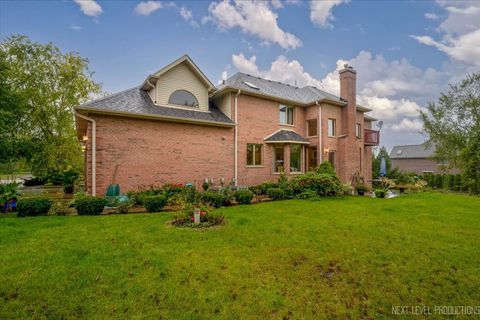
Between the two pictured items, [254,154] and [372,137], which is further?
[372,137]

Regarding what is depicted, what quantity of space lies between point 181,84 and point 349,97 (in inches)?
516

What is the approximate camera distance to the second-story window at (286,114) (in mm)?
16703

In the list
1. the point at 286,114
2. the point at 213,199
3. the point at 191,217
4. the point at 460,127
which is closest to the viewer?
the point at 191,217

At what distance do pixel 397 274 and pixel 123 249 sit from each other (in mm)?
5764

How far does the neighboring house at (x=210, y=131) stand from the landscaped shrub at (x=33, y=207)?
6.59ft

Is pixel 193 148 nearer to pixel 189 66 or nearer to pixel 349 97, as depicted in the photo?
pixel 189 66

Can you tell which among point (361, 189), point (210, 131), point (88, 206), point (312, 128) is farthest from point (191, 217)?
point (312, 128)

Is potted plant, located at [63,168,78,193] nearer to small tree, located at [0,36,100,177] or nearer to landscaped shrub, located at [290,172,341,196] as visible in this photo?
small tree, located at [0,36,100,177]

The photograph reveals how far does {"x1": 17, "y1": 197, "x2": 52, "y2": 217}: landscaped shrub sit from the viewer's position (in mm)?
7757

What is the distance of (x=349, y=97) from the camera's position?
17.8 m

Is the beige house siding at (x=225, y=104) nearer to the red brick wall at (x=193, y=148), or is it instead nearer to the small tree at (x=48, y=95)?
the red brick wall at (x=193, y=148)

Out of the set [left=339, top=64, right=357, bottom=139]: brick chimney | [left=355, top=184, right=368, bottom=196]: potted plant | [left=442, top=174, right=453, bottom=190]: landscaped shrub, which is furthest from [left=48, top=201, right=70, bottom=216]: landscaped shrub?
[left=442, top=174, right=453, bottom=190]: landscaped shrub

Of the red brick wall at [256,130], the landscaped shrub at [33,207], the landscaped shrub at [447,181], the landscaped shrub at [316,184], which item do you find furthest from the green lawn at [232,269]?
the landscaped shrub at [447,181]

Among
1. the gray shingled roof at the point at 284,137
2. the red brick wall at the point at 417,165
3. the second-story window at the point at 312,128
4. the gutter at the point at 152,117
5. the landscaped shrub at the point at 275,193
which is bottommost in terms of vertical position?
the landscaped shrub at the point at 275,193
